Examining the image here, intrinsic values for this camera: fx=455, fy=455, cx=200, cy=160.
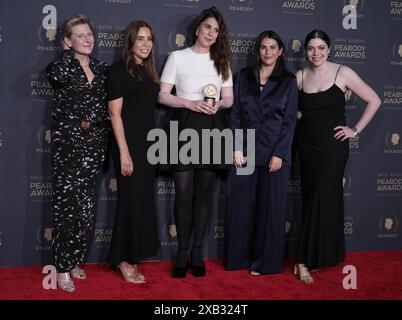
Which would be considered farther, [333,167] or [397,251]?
[397,251]

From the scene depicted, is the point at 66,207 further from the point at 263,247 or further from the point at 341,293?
the point at 341,293

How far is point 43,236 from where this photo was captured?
322 centimetres

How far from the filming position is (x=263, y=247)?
315 cm

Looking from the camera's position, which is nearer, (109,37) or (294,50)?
(109,37)

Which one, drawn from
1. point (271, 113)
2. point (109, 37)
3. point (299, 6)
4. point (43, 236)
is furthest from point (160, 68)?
point (43, 236)

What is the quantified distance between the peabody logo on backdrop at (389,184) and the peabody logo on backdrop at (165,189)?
1.70 meters

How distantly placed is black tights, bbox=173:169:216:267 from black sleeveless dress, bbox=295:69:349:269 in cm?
66

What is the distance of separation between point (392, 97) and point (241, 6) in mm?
1432

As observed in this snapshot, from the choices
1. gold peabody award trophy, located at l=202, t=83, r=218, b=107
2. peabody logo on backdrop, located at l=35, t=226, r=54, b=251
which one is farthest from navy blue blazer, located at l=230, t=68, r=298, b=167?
peabody logo on backdrop, located at l=35, t=226, r=54, b=251

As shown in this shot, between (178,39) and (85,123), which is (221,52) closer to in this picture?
(178,39)

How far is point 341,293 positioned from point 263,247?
1.94ft

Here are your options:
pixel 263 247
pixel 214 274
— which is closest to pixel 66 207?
pixel 214 274

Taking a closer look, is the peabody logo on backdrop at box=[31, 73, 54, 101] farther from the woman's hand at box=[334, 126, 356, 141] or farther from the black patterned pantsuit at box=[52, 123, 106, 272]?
the woman's hand at box=[334, 126, 356, 141]

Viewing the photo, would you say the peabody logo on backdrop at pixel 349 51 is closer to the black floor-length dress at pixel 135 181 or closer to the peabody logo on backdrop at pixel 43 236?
the black floor-length dress at pixel 135 181
